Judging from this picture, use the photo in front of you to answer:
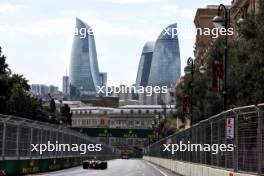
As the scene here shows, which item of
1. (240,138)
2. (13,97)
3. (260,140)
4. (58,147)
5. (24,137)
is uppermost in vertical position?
(13,97)

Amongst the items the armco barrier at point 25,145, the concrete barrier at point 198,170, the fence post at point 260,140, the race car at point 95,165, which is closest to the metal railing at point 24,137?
the armco barrier at point 25,145

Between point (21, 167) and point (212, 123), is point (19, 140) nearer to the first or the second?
point (21, 167)

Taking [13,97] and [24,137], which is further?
[13,97]

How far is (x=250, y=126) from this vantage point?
17234 millimetres

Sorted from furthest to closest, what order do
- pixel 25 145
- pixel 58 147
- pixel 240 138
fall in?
pixel 58 147
pixel 25 145
pixel 240 138

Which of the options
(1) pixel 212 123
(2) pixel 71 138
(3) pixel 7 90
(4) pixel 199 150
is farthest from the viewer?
(3) pixel 7 90

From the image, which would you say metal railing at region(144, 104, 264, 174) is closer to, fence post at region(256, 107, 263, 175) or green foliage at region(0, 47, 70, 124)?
fence post at region(256, 107, 263, 175)

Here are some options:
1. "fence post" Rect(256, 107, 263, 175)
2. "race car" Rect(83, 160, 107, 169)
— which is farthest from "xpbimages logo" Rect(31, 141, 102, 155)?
"fence post" Rect(256, 107, 263, 175)

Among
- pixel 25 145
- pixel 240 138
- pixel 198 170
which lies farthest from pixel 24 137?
pixel 240 138

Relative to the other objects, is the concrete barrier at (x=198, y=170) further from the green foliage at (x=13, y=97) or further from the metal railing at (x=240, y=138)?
the green foliage at (x=13, y=97)

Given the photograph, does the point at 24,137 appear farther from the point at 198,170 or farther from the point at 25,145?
the point at 198,170

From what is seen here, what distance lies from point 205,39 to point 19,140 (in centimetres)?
10014

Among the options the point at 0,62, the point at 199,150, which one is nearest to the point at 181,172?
the point at 199,150

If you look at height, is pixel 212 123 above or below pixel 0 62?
below
